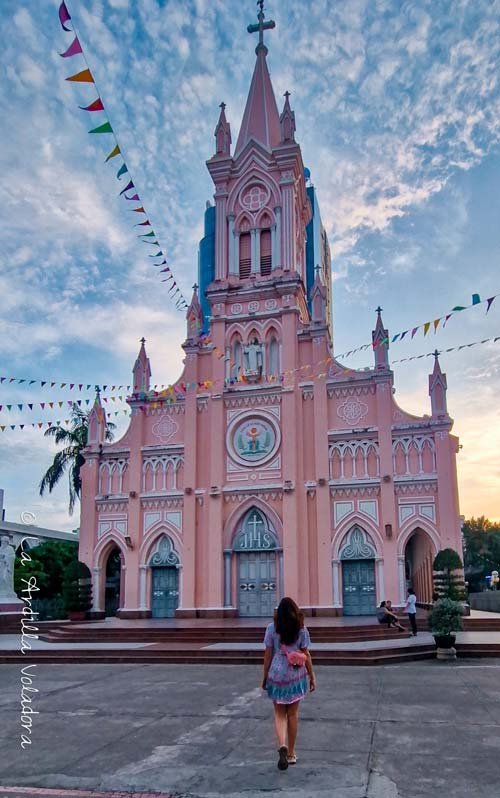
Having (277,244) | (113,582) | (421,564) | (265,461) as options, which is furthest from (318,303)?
(113,582)

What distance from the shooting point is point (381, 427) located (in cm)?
2611

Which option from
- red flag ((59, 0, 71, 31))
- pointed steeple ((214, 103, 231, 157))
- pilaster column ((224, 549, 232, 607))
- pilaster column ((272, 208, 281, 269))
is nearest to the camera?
red flag ((59, 0, 71, 31))

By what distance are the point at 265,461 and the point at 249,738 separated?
63.0ft

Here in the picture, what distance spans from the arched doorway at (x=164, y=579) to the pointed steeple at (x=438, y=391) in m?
11.2

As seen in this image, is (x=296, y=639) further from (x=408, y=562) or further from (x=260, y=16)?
(x=260, y=16)

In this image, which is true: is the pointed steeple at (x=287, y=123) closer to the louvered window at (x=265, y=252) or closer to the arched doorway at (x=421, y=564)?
the louvered window at (x=265, y=252)

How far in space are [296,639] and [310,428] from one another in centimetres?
2018

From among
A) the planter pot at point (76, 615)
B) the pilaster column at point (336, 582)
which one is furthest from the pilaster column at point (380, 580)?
the planter pot at point (76, 615)

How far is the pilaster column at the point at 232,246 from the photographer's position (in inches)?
1188

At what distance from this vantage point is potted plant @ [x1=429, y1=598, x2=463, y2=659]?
15352 mm

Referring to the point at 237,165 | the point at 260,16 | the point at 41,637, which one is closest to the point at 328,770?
the point at 41,637

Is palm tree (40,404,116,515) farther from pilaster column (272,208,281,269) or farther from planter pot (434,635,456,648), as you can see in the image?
planter pot (434,635,456,648)

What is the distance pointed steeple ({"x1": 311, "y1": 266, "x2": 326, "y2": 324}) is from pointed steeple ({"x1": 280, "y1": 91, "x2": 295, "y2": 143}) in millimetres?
6566

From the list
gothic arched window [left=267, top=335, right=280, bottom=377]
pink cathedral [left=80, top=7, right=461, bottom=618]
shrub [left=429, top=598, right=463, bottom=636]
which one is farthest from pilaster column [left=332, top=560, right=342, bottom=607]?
shrub [left=429, top=598, right=463, bottom=636]
